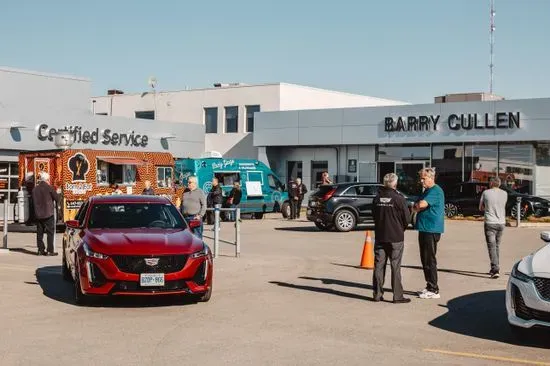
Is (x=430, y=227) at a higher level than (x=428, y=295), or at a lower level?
higher

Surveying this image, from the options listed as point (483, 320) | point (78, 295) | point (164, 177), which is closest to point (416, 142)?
point (164, 177)

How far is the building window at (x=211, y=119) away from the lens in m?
51.2

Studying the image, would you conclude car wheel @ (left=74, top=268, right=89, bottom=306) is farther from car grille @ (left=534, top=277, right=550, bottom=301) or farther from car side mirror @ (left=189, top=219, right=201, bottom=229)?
car grille @ (left=534, top=277, right=550, bottom=301)

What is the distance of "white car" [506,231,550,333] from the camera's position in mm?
8758

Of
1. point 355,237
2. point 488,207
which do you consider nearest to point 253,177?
point 355,237

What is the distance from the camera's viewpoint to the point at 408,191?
41.3 m

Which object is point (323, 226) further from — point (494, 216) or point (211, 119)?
point (211, 119)

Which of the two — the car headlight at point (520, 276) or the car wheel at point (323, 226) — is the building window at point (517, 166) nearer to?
the car wheel at point (323, 226)

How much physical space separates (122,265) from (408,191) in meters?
31.5

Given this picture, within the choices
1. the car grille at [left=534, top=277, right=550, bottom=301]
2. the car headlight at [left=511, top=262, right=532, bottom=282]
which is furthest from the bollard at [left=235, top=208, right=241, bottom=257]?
the car grille at [left=534, top=277, right=550, bottom=301]

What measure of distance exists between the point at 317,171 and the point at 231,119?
7.70m

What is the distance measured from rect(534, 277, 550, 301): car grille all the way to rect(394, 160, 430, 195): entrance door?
3230 centimetres

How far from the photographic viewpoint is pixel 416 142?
41.2m

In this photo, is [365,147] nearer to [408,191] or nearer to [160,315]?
[408,191]
